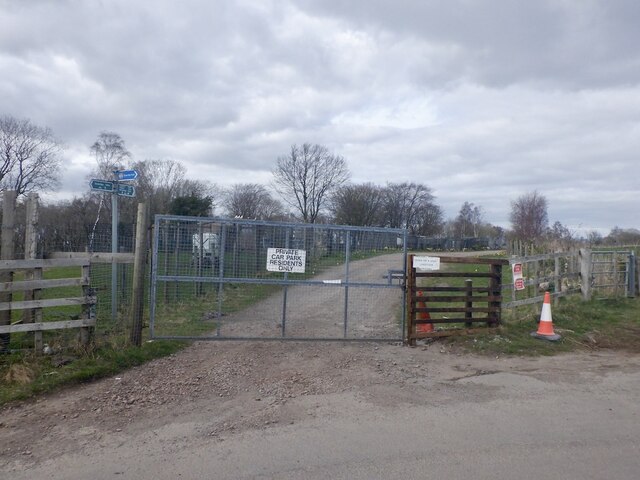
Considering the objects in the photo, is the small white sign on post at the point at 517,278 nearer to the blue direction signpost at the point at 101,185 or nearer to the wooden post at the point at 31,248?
the blue direction signpost at the point at 101,185

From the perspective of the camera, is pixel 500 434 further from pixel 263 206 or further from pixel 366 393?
pixel 263 206

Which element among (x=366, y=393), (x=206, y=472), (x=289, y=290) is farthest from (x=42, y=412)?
(x=289, y=290)

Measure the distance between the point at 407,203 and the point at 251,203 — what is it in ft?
99.3

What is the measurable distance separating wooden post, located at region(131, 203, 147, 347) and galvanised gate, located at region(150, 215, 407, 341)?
0.22m

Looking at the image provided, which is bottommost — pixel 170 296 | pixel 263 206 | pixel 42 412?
pixel 42 412

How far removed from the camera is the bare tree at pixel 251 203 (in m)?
69.4

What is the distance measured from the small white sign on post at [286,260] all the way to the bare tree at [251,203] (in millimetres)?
58352

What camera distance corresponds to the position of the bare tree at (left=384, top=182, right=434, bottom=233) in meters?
84.9

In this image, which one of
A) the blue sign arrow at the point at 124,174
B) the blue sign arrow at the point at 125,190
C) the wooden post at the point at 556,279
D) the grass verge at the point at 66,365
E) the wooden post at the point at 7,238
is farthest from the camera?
the wooden post at the point at 556,279

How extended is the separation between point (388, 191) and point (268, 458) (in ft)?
268

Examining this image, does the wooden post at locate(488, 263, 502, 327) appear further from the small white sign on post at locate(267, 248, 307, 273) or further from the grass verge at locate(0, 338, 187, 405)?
the grass verge at locate(0, 338, 187, 405)

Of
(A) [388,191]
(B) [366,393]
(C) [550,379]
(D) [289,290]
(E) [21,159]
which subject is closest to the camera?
(B) [366,393]

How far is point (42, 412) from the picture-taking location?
18.5ft

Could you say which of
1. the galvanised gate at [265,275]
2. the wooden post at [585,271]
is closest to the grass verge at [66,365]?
the galvanised gate at [265,275]
